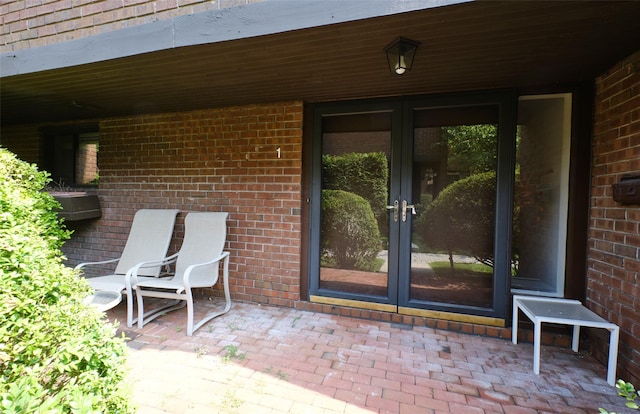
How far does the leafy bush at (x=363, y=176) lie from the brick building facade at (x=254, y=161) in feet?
0.94

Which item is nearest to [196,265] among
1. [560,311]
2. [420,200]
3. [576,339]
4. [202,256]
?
[202,256]

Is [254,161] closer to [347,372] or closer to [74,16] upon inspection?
[74,16]

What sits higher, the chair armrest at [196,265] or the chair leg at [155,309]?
the chair armrest at [196,265]

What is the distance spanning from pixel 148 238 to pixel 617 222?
15.1ft

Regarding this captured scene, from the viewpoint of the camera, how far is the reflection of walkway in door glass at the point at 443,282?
305cm

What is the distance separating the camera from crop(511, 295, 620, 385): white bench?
2.09m

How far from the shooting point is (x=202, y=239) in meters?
3.47

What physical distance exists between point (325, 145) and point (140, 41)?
1.95 meters

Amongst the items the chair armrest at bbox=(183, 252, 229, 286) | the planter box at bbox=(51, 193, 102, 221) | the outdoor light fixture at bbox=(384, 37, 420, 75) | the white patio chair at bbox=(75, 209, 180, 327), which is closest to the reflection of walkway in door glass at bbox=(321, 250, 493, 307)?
the chair armrest at bbox=(183, 252, 229, 286)

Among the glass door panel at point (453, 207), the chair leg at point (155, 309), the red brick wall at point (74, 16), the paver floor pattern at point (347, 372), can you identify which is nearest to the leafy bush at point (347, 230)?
the glass door panel at point (453, 207)

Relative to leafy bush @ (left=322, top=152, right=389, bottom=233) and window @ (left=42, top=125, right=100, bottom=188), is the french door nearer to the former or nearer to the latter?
leafy bush @ (left=322, top=152, right=389, bottom=233)

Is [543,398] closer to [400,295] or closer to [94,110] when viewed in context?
[400,295]

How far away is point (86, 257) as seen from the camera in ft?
14.7

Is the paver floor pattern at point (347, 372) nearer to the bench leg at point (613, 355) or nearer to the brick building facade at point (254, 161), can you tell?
the bench leg at point (613, 355)
